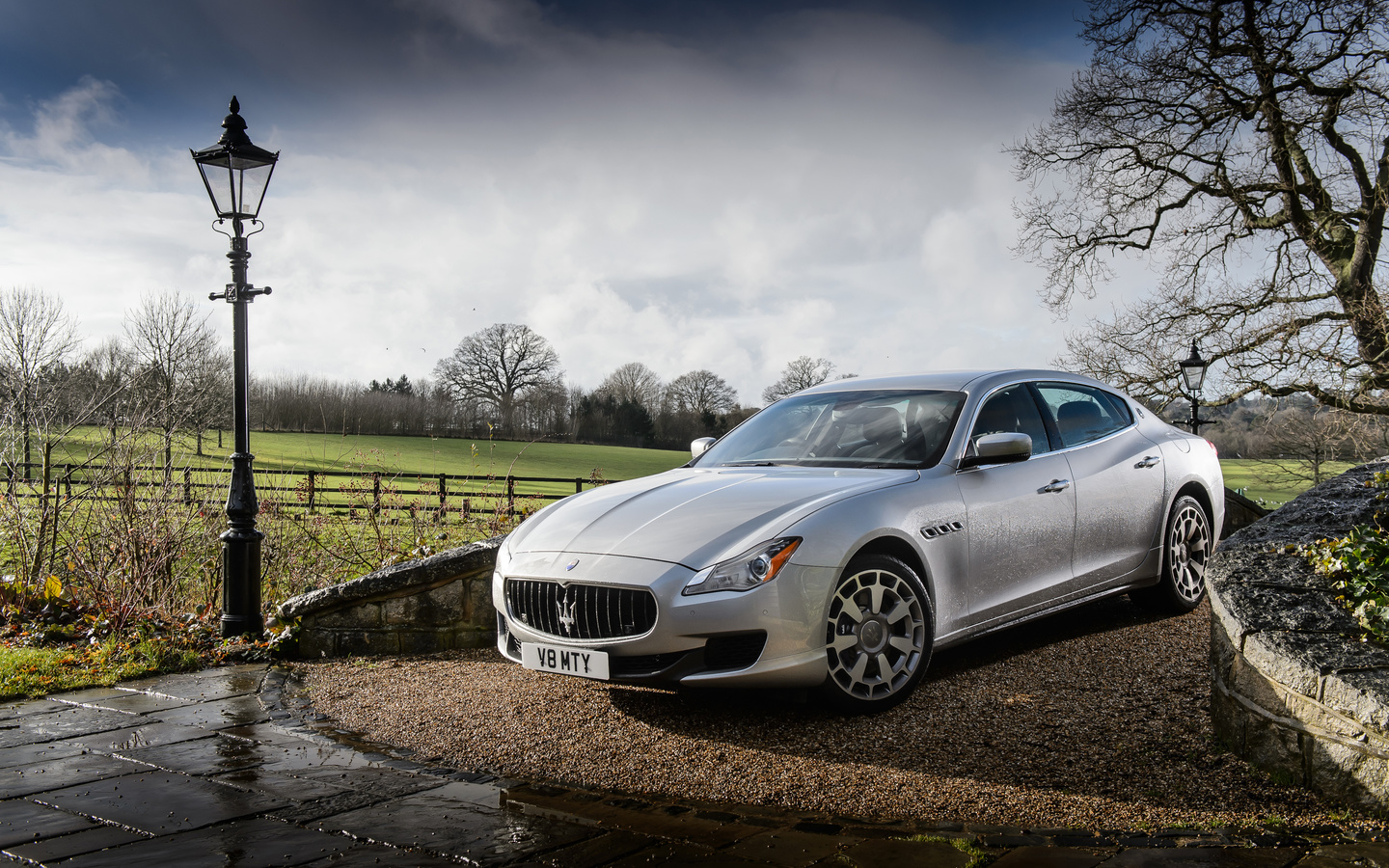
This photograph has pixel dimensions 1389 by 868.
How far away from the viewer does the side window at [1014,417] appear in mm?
5355

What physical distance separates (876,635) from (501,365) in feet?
194

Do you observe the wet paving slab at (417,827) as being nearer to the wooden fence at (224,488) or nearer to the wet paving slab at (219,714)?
the wet paving slab at (219,714)

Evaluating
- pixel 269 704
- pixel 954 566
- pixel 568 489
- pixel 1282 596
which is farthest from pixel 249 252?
pixel 568 489

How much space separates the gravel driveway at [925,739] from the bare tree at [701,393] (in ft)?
164

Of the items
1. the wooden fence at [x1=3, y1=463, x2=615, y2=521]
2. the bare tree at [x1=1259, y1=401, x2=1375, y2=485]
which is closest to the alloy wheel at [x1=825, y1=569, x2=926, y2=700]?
the wooden fence at [x1=3, y1=463, x2=615, y2=521]

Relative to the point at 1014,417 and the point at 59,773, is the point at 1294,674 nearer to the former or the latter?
the point at 1014,417

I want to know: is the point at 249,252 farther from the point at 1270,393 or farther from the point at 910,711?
the point at 1270,393

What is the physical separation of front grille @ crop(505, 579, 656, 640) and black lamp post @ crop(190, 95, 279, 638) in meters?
3.29

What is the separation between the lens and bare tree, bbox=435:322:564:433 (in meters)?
60.5

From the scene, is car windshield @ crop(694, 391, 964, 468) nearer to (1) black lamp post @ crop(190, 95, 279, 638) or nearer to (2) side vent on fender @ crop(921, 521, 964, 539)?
(2) side vent on fender @ crop(921, 521, 964, 539)

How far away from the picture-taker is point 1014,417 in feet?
18.1

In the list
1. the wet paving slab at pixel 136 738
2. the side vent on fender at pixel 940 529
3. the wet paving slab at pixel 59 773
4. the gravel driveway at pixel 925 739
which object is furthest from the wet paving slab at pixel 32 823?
the side vent on fender at pixel 940 529

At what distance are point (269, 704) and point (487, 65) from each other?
24.4 feet

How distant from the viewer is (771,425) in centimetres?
588
